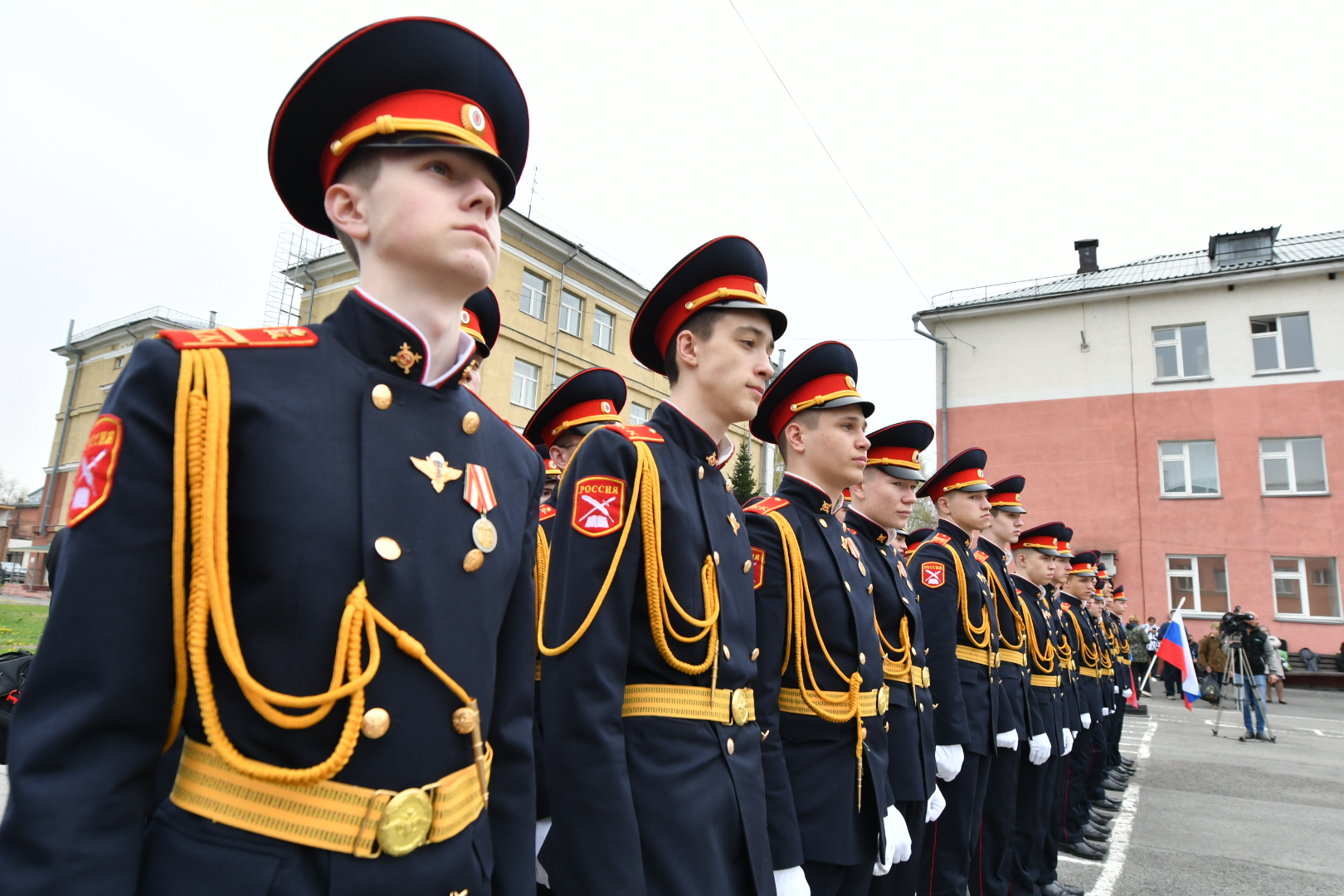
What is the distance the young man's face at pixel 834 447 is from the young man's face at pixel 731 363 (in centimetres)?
85

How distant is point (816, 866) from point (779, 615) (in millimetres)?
853

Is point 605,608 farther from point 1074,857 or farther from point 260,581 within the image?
point 1074,857

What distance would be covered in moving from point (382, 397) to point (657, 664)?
1.16m

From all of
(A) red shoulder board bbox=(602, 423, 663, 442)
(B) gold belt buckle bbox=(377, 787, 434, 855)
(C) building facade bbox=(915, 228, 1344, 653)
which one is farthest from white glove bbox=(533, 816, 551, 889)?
(C) building facade bbox=(915, 228, 1344, 653)

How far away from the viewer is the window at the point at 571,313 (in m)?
26.7

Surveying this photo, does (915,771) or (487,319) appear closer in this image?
(915,771)

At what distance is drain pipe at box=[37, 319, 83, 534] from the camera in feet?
129

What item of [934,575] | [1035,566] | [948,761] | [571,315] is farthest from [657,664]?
[571,315]

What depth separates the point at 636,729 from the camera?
2137mm

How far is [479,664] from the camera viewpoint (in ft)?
4.65

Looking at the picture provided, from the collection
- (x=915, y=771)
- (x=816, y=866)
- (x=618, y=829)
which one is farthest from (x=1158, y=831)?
(x=618, y=829)

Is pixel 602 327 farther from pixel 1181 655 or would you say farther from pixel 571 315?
pixel 1181 655

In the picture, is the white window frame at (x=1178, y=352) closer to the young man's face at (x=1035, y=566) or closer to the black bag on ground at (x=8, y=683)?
the young man's face at (x=1035, y=566)

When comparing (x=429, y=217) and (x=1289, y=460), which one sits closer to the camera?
(x=429, y=217)
